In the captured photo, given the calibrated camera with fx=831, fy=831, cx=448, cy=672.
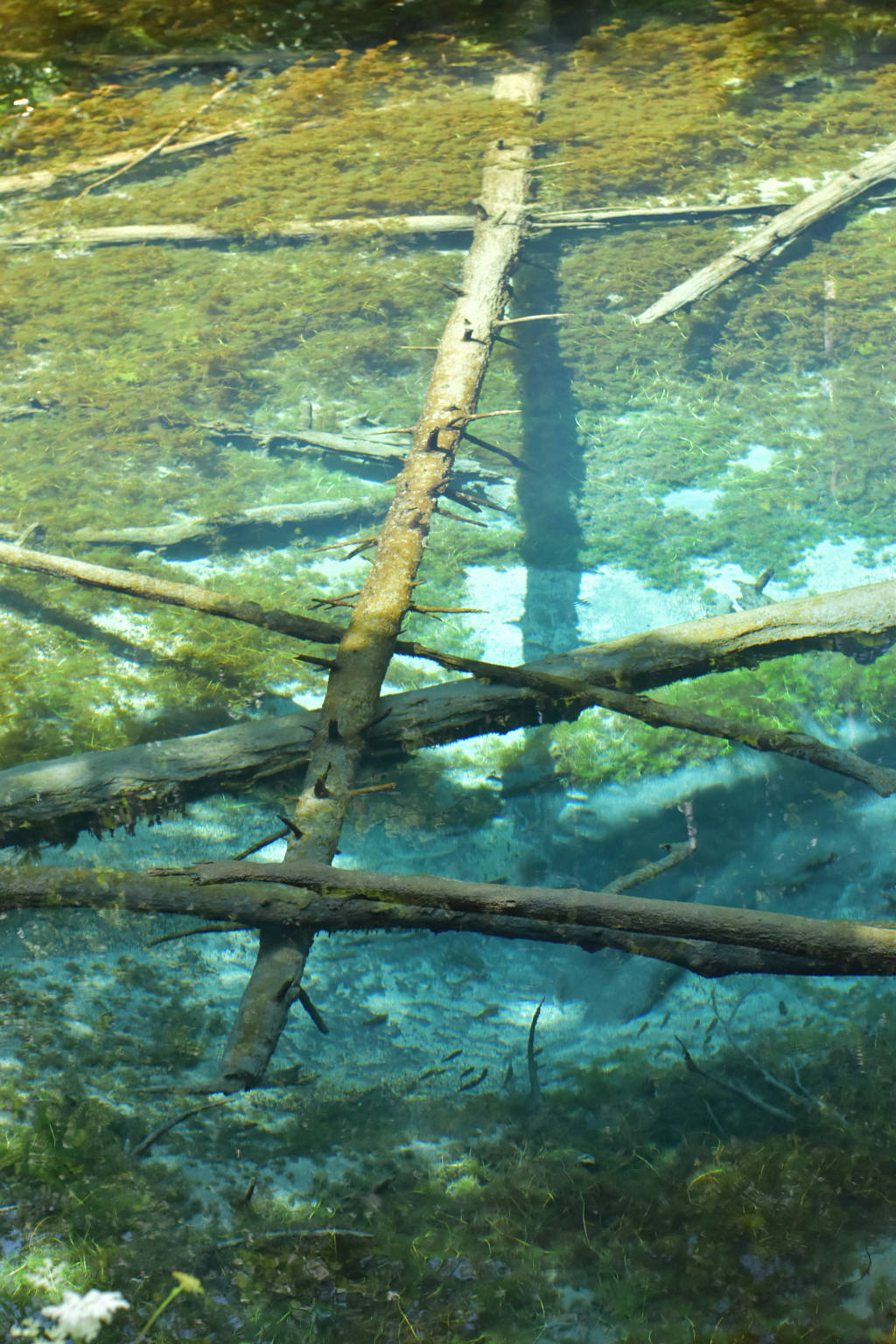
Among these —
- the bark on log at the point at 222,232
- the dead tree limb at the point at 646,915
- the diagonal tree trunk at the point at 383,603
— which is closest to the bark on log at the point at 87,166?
the bark on log at the point at 222,232

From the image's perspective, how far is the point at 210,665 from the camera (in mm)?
4441

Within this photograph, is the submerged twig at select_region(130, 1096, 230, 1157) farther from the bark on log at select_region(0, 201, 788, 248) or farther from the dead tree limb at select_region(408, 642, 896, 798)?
the bark on log at select_region(0, 201, 788, 248)

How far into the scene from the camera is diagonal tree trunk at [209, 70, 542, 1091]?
8.24 feet

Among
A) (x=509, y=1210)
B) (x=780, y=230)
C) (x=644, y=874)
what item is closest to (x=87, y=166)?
(x=780, y=230)

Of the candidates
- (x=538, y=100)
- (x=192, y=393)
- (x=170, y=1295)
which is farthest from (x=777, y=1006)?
(x=538, y=100)

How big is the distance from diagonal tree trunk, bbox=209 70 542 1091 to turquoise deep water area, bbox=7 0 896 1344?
11.5 inches

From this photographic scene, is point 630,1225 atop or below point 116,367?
below

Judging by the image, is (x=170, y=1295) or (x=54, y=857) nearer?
(x=170, y=1295)

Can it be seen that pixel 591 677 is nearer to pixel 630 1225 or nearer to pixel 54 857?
pixel 630 1225

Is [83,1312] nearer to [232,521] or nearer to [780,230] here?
[232,521]

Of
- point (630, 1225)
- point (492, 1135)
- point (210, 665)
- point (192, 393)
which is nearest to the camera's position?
A: point (630, 1225)

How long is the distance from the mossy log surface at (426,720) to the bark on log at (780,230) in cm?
358

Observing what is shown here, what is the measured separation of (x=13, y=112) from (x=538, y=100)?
16.6 feet

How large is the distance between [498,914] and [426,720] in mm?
1149
